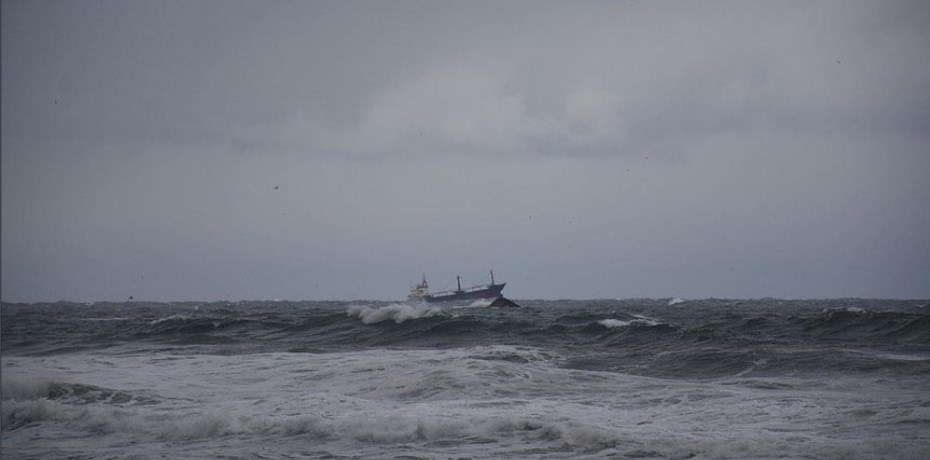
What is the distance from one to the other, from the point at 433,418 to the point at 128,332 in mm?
24993

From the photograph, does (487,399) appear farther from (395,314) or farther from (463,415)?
(395,314)

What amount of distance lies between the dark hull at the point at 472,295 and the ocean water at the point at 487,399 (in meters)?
93.9

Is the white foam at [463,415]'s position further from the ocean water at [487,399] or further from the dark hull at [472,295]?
the dark hull at [472,295]

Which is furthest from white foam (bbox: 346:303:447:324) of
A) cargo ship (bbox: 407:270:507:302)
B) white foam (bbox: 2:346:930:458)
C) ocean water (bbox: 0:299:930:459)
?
cargo ship (bbox: 407:270:507:302)

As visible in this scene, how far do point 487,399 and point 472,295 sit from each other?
10888 centimetres

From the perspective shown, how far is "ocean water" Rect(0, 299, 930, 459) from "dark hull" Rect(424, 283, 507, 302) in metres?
93.9

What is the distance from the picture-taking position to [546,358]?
17344mm

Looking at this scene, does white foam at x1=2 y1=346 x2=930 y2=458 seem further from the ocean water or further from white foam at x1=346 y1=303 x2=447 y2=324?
white foam at x1=346 y1=303 x2=447 y2=324

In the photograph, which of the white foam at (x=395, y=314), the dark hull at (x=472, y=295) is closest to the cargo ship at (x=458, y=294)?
the dark hull at (x=472, y=295)

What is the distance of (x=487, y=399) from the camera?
38.0 feet

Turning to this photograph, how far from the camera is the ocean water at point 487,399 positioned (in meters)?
8.48

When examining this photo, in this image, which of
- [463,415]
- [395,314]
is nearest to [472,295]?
[395,314]

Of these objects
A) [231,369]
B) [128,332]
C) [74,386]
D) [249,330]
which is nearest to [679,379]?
[231,369]

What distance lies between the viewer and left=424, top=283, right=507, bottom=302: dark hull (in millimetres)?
116688
